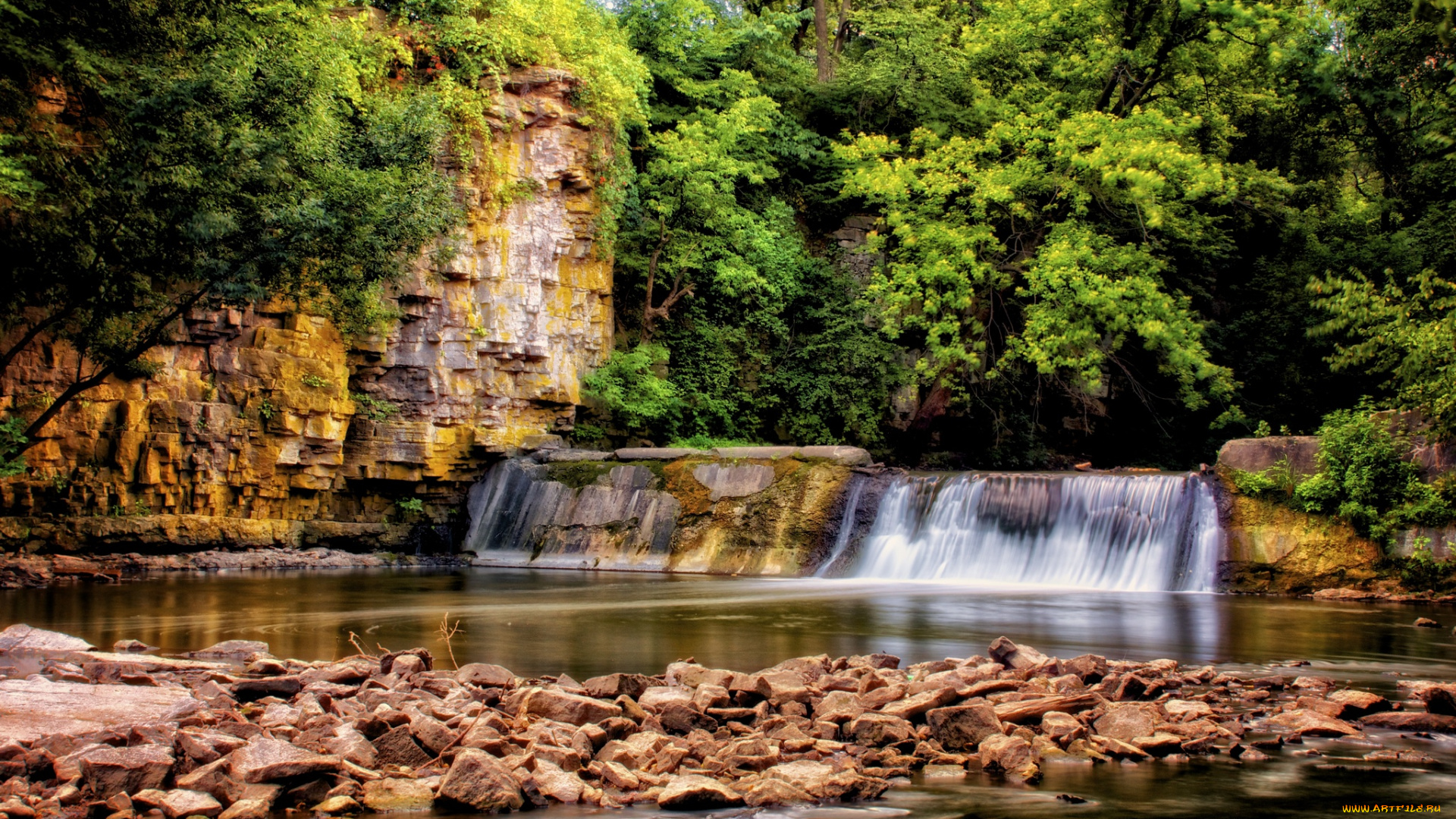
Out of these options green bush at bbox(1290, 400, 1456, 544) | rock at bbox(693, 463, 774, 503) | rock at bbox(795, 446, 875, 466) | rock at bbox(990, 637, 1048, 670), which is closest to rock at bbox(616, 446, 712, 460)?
rock at bbox(693, 463, 774, 503)

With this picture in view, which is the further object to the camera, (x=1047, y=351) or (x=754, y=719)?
(x=1047, y=351)

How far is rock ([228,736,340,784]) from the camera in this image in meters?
5.27

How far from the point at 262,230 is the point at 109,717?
42.4 feet

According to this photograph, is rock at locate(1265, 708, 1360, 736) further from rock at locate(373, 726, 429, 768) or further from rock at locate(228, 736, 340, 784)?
rock at locate(228, 736, 340, 784)

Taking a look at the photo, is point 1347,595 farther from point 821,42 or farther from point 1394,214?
point 821,42

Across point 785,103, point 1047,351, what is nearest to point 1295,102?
point 1047,351

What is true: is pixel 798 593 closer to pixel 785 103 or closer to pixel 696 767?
pixel 696 767

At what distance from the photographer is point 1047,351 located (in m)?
25.0

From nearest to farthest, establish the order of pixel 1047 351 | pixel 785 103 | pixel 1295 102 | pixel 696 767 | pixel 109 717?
pixel 696 767
pixel 109 717
pixel 1047 351
pixel 1295 102
pixel 785 103

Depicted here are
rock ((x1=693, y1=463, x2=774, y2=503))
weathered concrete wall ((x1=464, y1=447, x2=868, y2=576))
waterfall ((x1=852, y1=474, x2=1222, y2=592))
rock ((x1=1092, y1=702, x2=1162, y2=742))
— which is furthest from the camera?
rock ((x1=693, y1=463, x2=774, y2=503))

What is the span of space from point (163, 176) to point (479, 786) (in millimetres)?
14061

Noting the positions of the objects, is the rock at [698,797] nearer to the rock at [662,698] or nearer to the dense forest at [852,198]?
the rock at [662,698]

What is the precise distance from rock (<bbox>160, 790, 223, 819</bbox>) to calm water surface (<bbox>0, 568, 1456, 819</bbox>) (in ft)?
5.19

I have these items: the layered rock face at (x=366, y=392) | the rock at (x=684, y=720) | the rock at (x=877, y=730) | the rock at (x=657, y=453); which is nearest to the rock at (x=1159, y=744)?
the rock at (x=877, y=730)
